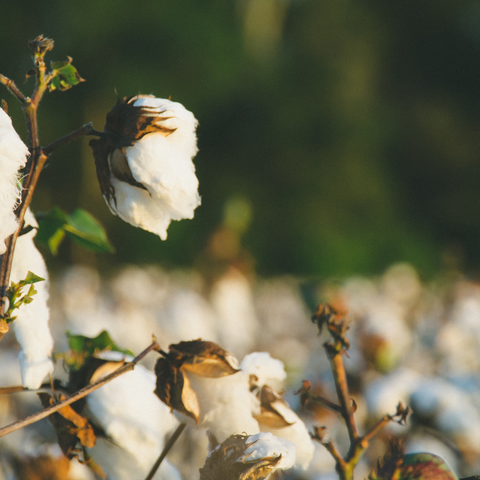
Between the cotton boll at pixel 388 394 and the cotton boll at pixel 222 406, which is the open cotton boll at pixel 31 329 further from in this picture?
the cotton boll at pixel 388 394

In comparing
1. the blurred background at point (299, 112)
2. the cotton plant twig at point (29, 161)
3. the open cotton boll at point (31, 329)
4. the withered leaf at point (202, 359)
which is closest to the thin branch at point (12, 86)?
the cotton plant twig at point (29, 161)

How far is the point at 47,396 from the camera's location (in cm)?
52

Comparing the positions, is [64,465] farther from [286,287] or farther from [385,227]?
[385,227]

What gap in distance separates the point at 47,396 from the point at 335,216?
38.5 feet

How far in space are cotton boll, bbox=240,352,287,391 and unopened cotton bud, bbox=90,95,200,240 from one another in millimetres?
157

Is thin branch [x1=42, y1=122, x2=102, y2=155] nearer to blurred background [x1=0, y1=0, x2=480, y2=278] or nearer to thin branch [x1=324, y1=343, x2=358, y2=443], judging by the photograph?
thin branch [x1=324, y1=343, x2=358, y2=443]

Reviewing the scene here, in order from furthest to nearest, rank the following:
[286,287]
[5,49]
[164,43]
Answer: [164,43], [5,49], [286,287]

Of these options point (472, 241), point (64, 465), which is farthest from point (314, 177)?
point (64, 465)

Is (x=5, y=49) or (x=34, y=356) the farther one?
(x=5, y=49)

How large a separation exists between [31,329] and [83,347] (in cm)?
Answer: 8

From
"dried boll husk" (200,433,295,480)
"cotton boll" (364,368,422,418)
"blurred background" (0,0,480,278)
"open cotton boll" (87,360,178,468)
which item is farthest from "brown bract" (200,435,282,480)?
"blurred background" (0,0,480,278)

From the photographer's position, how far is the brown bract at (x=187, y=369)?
Result: 49 centimetres

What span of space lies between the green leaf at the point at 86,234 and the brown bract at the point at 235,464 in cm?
27

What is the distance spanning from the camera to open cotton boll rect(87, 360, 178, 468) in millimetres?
532
